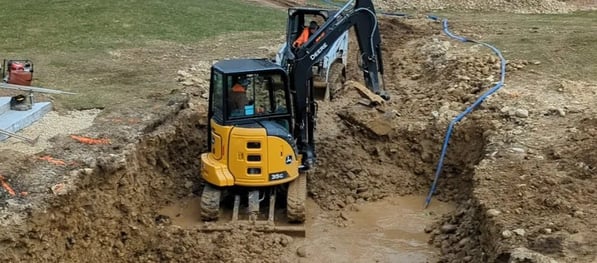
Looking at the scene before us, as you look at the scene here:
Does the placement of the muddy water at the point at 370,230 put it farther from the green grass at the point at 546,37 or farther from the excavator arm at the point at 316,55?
the green grass at the point at 546,37

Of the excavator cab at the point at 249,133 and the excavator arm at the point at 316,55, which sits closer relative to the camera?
the excavator cab at the point at 249,133

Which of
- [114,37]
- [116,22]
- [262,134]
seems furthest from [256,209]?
[116,22]

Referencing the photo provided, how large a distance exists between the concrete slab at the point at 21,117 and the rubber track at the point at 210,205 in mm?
3379

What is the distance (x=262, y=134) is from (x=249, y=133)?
0.20 meters

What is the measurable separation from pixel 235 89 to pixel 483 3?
20.3 meters

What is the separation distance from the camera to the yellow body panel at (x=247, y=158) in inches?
449

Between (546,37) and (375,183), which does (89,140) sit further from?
(546,37)

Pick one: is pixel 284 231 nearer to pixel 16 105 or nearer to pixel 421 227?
pixel 421 227

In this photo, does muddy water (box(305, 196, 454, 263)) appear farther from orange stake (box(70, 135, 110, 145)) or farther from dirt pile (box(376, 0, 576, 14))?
dirt pile (box(376, 0, 576, 14))

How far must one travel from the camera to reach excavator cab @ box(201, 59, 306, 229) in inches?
448

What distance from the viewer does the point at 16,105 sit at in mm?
13172

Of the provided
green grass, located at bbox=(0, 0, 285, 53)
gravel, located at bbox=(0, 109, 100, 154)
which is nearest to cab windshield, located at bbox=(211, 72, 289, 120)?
gravel, located at bbox=(0, 109, 100, 154)

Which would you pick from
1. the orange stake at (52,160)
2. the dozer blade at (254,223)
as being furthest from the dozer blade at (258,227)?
the orange stake at (52,160)

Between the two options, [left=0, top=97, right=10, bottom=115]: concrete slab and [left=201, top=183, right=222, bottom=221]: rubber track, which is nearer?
[left=201, top=183, right=222, bottom=221]: rubber track
